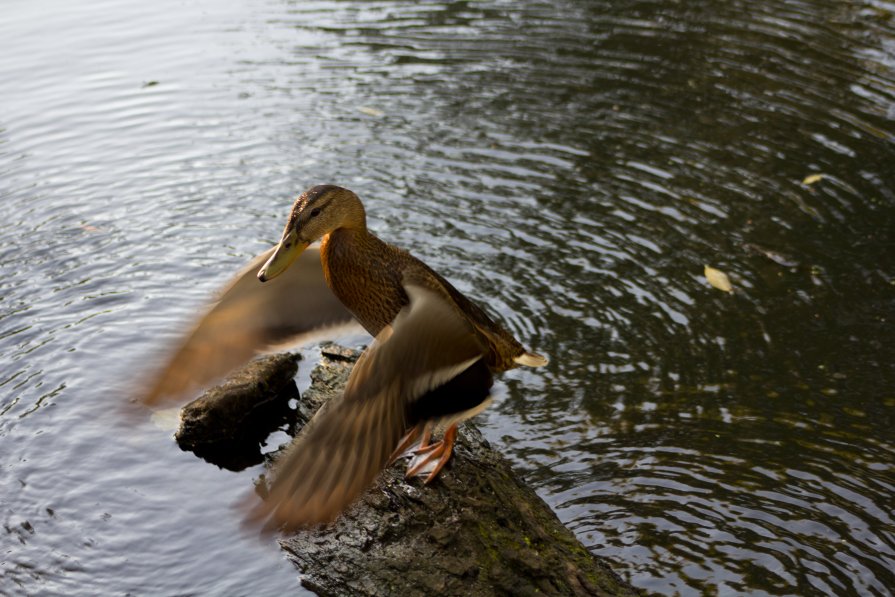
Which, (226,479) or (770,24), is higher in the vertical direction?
(770,24)

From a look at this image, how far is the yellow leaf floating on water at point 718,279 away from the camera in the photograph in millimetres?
6324

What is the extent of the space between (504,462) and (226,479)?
1.46 meters

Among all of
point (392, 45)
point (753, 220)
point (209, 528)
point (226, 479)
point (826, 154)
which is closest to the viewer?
point (209, 528)

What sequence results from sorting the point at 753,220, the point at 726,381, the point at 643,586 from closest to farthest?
1. the point at 643,586
2. the point at 726,381
3. the point at 753,220

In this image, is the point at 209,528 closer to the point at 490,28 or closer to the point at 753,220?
the point at 753,220

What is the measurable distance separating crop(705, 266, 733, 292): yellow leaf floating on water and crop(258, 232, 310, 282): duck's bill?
3.18m

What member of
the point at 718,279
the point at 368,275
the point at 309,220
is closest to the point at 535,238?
the point at 718,279

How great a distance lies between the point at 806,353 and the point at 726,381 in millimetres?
559

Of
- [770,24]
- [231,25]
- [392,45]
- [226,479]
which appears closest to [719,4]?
[770,24]

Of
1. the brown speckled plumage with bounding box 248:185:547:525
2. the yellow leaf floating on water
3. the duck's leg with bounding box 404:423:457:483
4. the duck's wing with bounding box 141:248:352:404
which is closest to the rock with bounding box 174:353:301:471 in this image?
the duck's wing with bounding box 141:248:352:404

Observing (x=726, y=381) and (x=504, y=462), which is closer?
(x=504, y=462)

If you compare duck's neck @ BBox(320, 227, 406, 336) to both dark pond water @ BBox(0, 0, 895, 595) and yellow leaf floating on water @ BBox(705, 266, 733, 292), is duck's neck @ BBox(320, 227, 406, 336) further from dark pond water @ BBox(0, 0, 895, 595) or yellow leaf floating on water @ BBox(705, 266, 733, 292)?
yellow leaf floating on water @ BBox(705, 266, 733, 292)

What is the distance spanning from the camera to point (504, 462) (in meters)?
4.38

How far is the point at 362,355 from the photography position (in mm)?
3695
